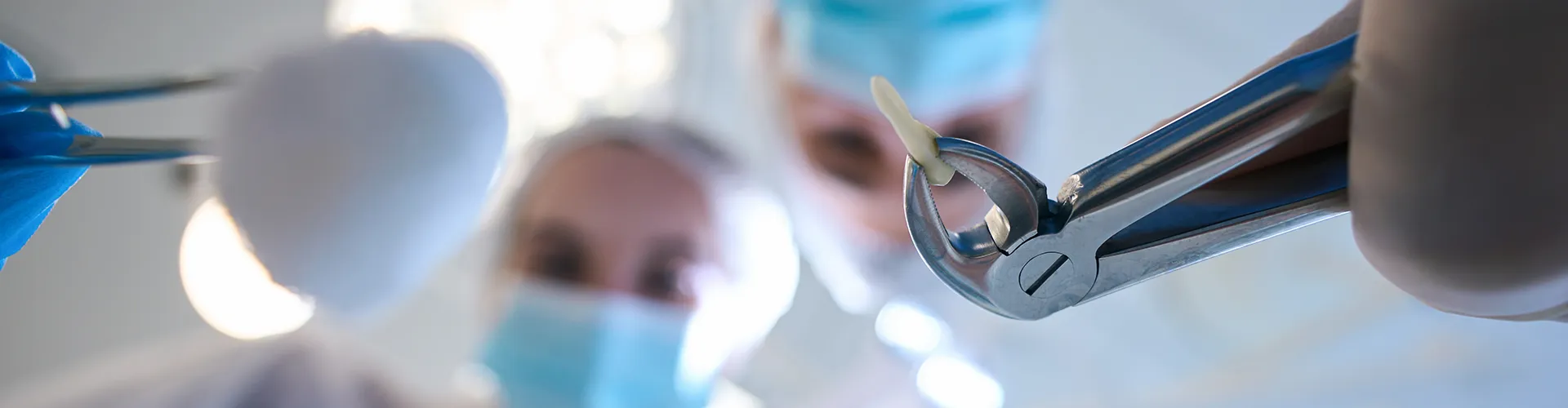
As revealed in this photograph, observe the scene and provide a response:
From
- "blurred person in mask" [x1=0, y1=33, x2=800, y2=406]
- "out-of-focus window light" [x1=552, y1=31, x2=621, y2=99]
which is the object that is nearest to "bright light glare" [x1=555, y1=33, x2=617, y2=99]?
"out-of-focus window light" [x1=552, y1=31, x2=621, y2=99]

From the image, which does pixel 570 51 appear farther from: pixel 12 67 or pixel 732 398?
pixel 12 67

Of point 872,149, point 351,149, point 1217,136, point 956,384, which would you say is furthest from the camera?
point 956,384

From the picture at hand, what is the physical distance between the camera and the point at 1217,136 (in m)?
0.31

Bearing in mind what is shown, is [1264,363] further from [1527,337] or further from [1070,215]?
[1070,215]

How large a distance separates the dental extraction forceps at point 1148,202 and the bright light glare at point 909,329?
792mm

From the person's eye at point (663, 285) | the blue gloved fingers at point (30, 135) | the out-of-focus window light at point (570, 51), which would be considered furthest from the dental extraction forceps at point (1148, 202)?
the out-of-focus window light at point (570, 51)

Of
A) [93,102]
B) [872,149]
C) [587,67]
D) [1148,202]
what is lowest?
[1148,202]

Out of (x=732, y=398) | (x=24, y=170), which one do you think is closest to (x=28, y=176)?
(x=24, y=170)

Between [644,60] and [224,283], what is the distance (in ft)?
2.08

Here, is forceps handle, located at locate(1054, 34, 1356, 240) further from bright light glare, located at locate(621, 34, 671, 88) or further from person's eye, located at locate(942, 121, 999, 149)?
bright light glare, located at locate(621, 34, 671, 88)

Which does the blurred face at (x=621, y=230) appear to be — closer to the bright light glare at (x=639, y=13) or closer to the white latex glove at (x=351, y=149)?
the white latex glove at (x=351, y=149)

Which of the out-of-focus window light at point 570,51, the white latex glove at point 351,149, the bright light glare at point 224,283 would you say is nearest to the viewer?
the white latex glove at point 351,149

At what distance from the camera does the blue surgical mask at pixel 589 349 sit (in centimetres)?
75

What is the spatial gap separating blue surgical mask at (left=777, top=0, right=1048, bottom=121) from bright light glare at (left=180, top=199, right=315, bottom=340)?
445 mm
